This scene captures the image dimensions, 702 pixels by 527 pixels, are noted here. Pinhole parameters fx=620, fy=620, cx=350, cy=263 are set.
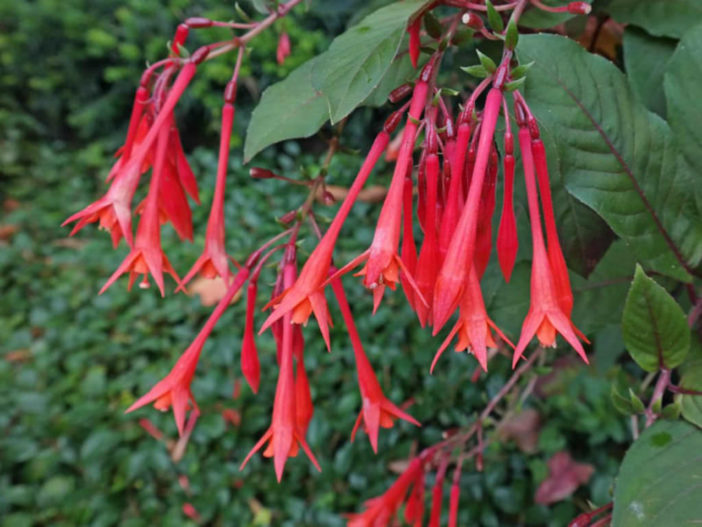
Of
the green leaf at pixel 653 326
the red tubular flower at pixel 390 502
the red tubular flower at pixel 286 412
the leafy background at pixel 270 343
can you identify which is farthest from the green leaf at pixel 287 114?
the red tubular flower at pixel 390 502

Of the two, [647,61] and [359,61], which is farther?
[647,61]

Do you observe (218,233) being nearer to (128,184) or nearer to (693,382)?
(128,184)

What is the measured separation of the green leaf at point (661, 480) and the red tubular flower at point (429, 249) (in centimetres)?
19

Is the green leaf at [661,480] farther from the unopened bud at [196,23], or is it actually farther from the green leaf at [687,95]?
the unopened bud at [196,23]

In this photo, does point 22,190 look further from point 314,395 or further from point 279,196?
point 314,395

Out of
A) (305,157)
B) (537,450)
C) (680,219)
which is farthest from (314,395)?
(680,219)

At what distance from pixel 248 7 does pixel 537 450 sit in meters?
1.22

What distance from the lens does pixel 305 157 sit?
6.04 ft

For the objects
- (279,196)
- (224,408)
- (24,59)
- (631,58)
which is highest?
(631,58)

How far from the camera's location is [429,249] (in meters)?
0.43

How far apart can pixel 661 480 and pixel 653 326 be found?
0.38 ft

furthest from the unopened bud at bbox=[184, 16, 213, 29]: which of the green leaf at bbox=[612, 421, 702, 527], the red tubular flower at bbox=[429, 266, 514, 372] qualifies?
the green leaf at bbox=[612, 421, 702, 527]

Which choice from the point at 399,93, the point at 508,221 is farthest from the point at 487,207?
the point at 399,93

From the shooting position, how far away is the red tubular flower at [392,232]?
0.41 m
